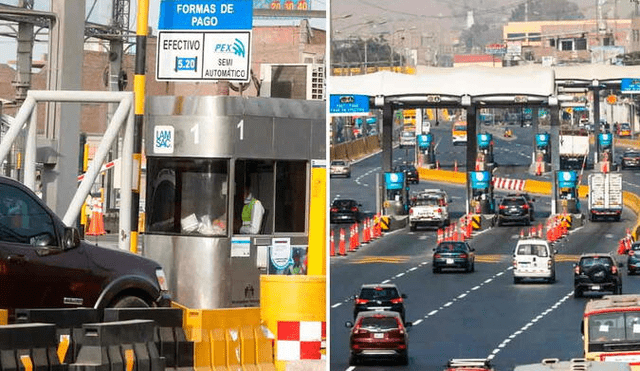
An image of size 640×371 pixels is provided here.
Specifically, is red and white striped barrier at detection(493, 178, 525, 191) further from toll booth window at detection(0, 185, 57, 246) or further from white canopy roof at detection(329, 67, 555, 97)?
toll booth window at detection(0, 185, 57, 246)

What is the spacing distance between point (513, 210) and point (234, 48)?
228 inches

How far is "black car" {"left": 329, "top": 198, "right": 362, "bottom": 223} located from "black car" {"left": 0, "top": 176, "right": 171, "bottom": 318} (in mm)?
3085

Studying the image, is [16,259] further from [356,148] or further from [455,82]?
[455,82]

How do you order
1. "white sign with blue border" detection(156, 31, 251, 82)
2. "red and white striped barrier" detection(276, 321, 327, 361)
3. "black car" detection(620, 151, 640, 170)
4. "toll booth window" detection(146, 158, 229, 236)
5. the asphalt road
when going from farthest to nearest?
1. "toll booth window" detection(146, 158, 229, 236)
2. "white sign with blue border" detection(156, 31, 251, 82)
3. "black car" detection(620, 151, 640, 170)
4. the asphalt road
5. "red and white striped barrier" detection(276, 321, 327, 361)

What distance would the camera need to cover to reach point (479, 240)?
55.6 ft

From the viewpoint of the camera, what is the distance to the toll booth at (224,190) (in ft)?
68.6

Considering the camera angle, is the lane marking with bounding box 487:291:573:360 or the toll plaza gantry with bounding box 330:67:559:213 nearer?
the lane marking with bounding box 487:291:573:360

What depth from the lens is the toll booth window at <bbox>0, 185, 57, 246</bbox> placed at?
44.7 ft

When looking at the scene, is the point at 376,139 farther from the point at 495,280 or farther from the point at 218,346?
the point at 218,346

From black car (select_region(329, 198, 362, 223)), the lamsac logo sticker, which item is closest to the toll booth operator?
the lamsac logo sticker

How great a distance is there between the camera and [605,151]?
1675 centimetres

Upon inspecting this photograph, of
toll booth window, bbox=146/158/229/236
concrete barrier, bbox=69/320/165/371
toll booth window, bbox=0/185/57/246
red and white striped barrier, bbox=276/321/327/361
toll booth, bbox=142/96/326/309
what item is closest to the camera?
concrete barrier, bbox=69/320/165/371

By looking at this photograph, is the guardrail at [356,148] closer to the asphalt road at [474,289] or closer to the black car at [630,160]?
the asphalt road at [474,289]

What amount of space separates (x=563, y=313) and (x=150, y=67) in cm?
7793
